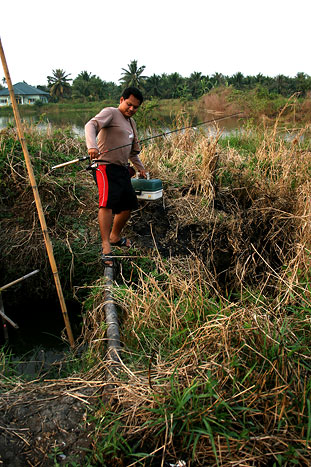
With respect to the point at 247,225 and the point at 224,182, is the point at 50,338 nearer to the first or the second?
the point at 247,225

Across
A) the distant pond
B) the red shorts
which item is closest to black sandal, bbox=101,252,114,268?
the red shorts

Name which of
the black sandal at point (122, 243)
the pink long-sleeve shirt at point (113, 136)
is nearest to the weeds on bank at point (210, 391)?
the black sandal at point (122, 243)

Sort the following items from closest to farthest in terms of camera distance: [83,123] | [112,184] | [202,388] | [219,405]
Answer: [219,405], [202,388], [112,184], [83,123]

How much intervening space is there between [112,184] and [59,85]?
195ft

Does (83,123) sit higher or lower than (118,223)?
higher

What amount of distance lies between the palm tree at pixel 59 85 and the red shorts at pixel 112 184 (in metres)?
58.0

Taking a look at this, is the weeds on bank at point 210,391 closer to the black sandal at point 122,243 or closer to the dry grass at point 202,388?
the dry grass at point 202,388

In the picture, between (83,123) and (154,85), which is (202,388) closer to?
(83,123)

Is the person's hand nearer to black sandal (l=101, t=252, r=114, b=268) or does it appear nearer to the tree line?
black sandal (l=101, t=252, r=114, b=268)

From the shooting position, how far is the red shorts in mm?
3508

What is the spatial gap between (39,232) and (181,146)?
3.14 m

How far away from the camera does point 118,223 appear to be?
12.5ft

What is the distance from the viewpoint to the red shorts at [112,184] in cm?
351

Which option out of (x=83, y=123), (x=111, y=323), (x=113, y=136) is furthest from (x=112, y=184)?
(x=83, y=123)
